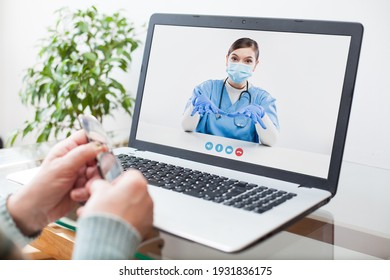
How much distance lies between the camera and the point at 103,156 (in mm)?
701

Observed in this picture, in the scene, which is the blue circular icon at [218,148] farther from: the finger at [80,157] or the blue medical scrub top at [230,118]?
the finger at [80,157]

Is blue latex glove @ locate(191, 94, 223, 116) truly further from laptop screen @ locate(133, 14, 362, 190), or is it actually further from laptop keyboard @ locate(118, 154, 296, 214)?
laptop keyboard @ locate(118, 154, 296, 214)

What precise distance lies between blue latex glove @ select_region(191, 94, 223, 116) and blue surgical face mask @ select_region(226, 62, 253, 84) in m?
0.06

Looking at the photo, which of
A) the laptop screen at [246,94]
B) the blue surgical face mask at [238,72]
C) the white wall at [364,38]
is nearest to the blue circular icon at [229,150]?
the laptop screen at [246,94]

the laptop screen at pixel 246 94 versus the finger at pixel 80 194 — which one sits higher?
the laptop screen at pixel 246 94

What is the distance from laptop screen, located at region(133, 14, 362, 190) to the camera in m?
0.85

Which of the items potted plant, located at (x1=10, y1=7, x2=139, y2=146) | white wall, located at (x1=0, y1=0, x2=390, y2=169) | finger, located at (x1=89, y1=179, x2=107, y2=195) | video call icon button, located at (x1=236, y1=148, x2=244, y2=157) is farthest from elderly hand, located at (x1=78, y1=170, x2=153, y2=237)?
potted plant, located at (x1=10, y1=7, x2=139, y2=146)

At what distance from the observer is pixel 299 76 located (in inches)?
34.6

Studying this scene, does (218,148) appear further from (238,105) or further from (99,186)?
(99,186)

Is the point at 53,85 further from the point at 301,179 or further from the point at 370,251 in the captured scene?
the point at 370,251

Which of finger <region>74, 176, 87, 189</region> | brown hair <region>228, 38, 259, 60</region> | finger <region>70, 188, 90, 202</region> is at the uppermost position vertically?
brown hair <region>228, 38, 259, 60</region>

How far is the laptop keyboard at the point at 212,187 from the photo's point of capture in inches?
29.3

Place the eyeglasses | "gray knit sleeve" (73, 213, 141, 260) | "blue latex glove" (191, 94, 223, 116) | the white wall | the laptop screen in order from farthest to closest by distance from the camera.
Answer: the white wall < "blue latex glove" (191, 94, 223, 116) < the laptop screen < the eyeglasses < "gray knit sleeve" (73, 213, 141, 260)

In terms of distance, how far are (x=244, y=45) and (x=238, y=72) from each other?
5cm
